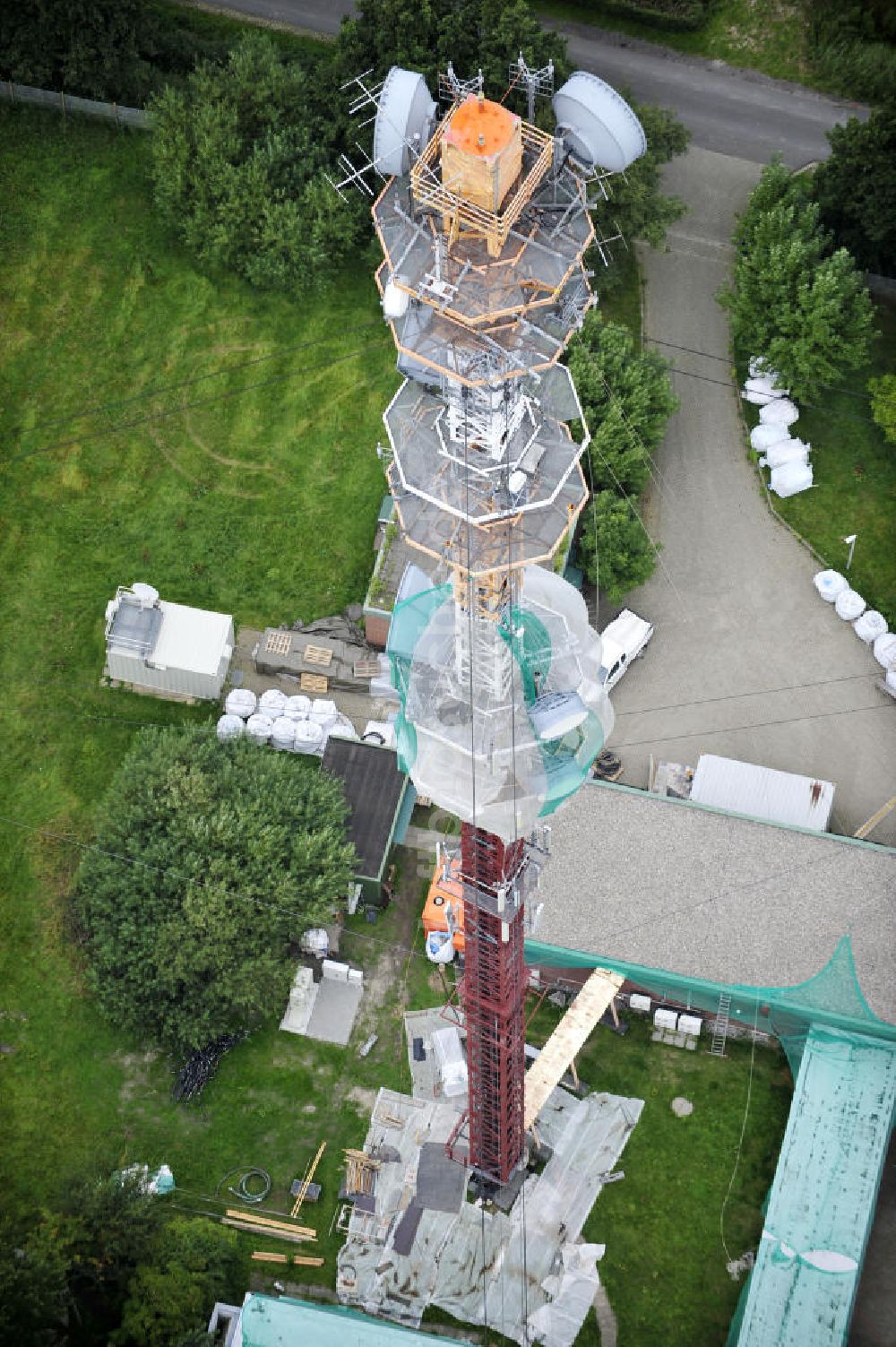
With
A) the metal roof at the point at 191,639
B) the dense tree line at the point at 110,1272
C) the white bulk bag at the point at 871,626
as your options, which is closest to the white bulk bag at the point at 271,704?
the metal roof at the point at 191,639

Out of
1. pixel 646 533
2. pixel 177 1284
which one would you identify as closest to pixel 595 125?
pixel 646 533

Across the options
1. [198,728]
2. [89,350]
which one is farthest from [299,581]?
[89,350]

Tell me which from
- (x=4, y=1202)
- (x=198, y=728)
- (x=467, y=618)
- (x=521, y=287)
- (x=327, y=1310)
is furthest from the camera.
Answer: (x=198, y=728)

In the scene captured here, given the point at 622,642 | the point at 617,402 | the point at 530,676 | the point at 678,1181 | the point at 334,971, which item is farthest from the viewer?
the point at 617,402

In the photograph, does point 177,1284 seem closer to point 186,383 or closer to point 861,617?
point 861,617

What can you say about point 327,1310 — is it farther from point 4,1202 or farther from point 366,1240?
point 4,1202

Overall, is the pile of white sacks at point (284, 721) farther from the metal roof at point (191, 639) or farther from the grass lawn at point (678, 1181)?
the grass lawn at point (678, 1181)

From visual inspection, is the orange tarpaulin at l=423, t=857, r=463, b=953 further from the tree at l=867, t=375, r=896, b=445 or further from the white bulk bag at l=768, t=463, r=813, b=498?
the tree at l=867, t=375, r=896, b=445
